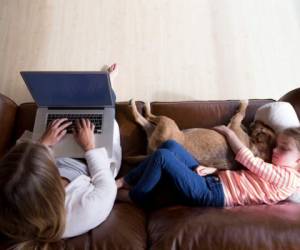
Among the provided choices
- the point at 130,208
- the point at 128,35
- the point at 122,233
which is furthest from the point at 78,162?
the point at 128,35

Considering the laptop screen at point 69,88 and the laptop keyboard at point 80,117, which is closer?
the laptop screen at point 69,88

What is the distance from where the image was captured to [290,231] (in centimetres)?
116

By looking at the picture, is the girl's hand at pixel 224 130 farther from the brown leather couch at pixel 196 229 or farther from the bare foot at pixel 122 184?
the bare foot at pixel 122 184

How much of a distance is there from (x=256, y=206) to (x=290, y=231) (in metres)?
0.22

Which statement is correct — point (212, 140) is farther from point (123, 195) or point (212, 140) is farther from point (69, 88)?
point (69, 88)

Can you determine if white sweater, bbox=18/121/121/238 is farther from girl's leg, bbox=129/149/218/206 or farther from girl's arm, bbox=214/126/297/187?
girl's arm, bbox=214/126/297/187

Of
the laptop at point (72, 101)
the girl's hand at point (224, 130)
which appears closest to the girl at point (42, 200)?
the laptop at point (72, 101)

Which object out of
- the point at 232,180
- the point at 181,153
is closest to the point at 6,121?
the point at 181,153

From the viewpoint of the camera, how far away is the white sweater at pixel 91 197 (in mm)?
1199

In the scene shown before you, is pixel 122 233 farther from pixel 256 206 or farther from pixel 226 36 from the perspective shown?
pixel 226 36

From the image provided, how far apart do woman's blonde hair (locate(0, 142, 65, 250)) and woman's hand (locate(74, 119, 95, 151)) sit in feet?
1.32

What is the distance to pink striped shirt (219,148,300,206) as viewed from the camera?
56.8 inches

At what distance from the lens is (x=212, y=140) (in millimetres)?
1658

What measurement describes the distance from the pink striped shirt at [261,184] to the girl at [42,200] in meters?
0.55
